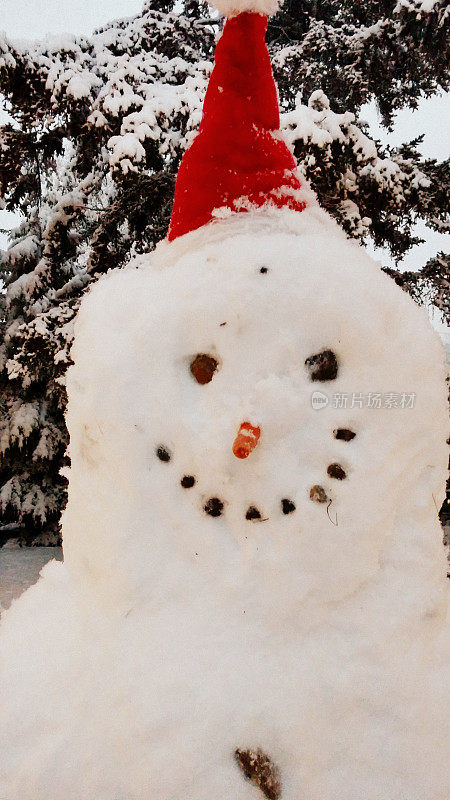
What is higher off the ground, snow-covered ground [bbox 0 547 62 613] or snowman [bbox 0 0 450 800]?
snow-covered ground [bbox 0 547 62 613]

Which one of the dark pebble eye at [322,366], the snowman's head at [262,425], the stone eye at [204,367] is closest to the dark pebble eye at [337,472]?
the snowman's head at [262,425]

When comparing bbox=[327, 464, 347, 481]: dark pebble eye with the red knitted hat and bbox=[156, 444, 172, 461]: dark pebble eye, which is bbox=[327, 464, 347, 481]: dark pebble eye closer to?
bbox=[156, 444, 172, 461]: dark pebble eye

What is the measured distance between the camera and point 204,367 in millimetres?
1399

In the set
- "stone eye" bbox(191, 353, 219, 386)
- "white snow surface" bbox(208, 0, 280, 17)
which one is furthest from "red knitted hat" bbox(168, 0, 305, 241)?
"stone eye" bbox(191, 353, 219, 386)

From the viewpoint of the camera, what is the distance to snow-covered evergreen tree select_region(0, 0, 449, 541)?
366 cm

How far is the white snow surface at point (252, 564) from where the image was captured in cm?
123

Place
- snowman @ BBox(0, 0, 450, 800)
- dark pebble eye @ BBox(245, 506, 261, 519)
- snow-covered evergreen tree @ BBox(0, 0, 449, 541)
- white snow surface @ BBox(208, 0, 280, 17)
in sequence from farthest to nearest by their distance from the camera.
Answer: snow-covered evergreen tree @ BBox(0, 0, 449, 541) → white snow surface @ BBox(208, 0, 280, 17) → dark pebble eye @ BBox(245, 506, 261, 519) → snowman @ BBox(0, 0, 450, 800)

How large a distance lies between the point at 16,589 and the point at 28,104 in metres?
5.33

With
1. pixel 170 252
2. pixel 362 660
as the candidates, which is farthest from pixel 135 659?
pixel 170 252

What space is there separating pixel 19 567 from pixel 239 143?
263 inches

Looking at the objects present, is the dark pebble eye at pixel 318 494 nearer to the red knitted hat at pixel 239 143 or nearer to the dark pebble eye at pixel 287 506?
the dark pebble eye at pixel 287 506

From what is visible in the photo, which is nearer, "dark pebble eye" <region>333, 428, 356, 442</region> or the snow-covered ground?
"dark pebble eye" <region>333, 428, 356, 442</region>

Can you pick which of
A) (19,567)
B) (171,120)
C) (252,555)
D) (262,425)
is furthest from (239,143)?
(19,567)

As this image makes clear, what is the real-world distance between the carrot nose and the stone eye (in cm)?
19
